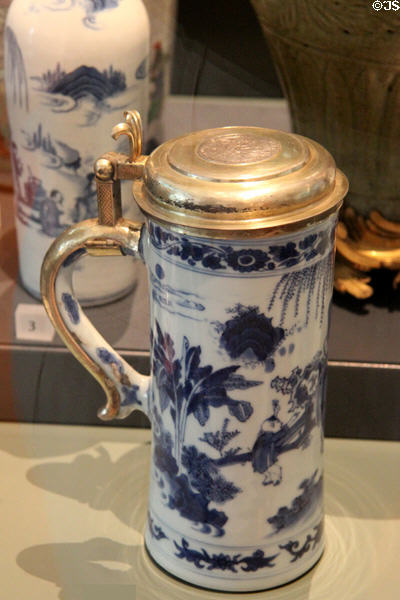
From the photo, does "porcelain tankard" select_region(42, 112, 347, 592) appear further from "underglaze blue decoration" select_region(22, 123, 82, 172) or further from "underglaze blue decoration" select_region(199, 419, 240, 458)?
"underglaze blue decoration" select_region(22, 123, 82, 172)

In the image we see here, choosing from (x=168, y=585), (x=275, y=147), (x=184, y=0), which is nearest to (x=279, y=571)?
(x=168, y=585)

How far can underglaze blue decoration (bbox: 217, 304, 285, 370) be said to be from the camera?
22.4 inches

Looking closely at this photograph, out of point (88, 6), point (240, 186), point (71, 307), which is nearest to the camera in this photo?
point (240, 186)

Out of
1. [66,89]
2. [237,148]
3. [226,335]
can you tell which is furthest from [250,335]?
[66,89]

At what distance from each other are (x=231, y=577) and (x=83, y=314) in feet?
0.70

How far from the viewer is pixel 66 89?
817 mm

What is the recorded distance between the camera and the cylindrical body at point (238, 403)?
1.85ft

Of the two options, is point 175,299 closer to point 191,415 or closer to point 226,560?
point 191,415

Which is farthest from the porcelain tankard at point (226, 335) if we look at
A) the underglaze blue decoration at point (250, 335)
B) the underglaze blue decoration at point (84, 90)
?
the underglaze blue decoration at point (84, 90)

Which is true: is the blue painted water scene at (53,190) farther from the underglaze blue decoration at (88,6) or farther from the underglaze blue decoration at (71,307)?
the underglaze blue decoration at (71,307)

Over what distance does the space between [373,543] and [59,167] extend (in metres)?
0.43

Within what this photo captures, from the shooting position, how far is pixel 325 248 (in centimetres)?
58

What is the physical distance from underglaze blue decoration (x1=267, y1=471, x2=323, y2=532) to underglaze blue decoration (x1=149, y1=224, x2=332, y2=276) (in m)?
0.17

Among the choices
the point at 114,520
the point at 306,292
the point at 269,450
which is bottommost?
the point at 114,520
